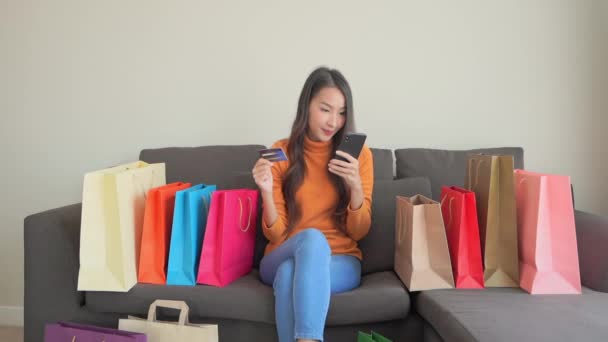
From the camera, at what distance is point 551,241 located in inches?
61.7

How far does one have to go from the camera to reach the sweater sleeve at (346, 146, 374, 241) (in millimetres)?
1747

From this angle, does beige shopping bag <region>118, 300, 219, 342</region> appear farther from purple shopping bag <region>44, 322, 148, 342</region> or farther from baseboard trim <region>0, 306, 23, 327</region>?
baseboard trim <region>0, 306, 23, 327</region>

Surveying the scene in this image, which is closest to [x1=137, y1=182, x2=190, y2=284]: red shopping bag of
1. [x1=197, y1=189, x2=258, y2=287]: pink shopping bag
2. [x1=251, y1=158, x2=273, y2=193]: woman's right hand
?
[x1=197, y1=189, x2=258, y2=287]: pink shopping bag

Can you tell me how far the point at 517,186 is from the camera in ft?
5.61

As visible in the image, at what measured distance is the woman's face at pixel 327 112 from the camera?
175 cm

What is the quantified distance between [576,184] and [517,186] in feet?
2.97

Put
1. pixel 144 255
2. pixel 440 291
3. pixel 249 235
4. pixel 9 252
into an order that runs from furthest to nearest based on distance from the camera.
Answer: pixel 9 252, pixel 249 235, pixel 144 255, pixel 440 291

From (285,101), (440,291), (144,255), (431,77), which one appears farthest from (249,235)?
(431,77)

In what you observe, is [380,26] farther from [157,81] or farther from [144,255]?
[144,255]

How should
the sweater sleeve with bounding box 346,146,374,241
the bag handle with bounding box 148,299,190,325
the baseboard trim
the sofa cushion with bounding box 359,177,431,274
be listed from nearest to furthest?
the bag handle with bounding box 148,299,190,325 → the sweater sleeve with bounding box 346,146,374,241 → the sofa cushion with bounding box 359,177,431,274 → the baseboard trim

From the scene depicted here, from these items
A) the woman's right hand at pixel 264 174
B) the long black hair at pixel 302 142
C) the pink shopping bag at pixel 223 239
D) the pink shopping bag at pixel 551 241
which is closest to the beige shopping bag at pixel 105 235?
the pink shopping bag at pixel 223 239

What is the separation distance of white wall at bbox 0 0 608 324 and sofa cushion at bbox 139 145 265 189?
9.3 inches

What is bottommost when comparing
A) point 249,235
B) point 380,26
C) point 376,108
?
point 249,235

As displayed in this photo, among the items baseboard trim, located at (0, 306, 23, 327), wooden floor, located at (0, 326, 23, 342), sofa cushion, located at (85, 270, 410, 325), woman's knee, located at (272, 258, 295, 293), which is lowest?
wooden floor, located at (0, 326, 23, 342)
